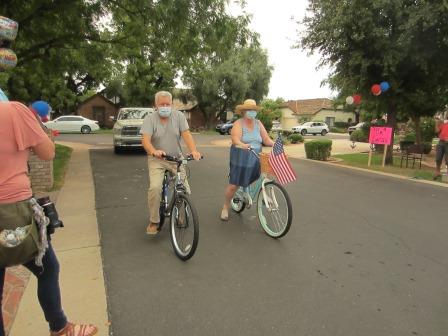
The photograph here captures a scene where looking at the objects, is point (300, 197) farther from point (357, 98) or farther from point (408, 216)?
point (357, 98)

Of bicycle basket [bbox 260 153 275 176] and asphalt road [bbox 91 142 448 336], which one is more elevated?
bicycle basket [bbox 260 153 275 176]

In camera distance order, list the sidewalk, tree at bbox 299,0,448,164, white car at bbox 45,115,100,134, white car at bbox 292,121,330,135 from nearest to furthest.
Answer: the sidewalk, tree at bbox 299,0,448,164, white car at bbox 45,115,100,134, white car at bbox 292,121,330,135

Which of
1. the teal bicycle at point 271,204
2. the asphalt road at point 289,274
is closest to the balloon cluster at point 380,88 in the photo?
the asphalt road at point 289,274

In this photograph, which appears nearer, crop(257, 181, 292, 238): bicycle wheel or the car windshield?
crop(257, 181, 292, 238): bicycle wheel

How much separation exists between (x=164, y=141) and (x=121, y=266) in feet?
4.95

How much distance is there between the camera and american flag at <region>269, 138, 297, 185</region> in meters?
4.92

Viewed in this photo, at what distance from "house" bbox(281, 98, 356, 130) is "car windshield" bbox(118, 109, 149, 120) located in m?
46.7

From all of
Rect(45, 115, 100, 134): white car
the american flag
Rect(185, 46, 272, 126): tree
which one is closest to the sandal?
the american flag

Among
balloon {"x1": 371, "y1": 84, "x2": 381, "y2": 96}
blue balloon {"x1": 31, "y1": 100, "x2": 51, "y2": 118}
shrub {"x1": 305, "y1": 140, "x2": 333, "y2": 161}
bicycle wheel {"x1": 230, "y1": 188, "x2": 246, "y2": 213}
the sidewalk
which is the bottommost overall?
the sidewalk

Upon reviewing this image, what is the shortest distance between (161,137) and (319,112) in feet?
198

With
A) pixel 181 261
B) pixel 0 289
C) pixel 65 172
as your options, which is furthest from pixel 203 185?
pixel 0 289

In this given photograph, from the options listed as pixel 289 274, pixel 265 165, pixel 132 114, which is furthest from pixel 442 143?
pixel 132 114

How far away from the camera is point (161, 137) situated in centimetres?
470

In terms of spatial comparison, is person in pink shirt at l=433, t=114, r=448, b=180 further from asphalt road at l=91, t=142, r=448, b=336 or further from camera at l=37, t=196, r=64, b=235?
camera at l=37, t=196, r=64, b=235
